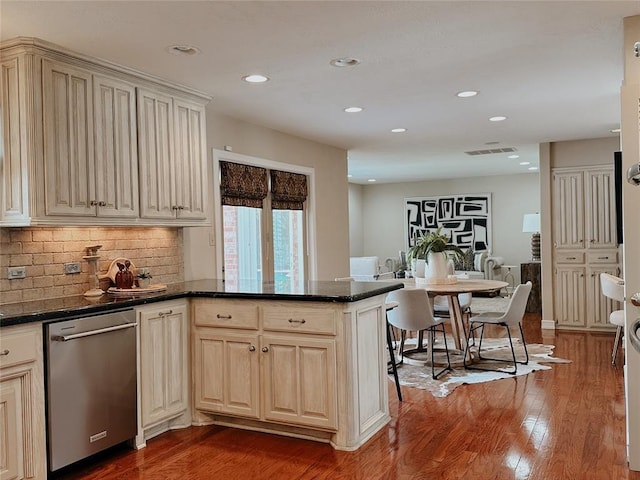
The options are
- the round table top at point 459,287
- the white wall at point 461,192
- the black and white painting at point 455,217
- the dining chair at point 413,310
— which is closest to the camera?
the dining chair at point 413,310

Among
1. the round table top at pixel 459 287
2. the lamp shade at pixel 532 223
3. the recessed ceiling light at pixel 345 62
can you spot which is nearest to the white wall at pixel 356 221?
the lamp shade at pixel 532 223

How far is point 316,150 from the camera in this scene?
270 inches

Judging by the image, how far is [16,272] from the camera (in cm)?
337

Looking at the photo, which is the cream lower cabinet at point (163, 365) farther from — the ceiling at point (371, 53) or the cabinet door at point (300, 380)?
the ceiling at point (371, 53)

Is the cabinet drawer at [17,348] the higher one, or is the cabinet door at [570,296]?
the cabinet drawer at [17,348]

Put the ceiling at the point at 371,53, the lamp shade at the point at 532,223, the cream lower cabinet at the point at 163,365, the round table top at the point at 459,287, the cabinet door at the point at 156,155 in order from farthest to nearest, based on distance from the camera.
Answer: the lamp shade at the point at 532,223, the round table top at the point at 459,287, the cabinet door at the point at 156,155, the cream lower cabinet at the point at 163,365, the ceiling at the point at 371,53

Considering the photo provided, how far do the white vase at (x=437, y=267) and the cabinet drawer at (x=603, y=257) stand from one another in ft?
8.59

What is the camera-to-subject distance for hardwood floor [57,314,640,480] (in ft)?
10.0

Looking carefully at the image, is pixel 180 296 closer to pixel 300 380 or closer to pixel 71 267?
pixel 71 267

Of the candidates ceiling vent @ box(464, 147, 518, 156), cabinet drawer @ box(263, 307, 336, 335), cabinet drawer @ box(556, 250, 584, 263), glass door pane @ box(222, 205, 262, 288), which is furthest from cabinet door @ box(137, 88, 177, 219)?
cabinet drawer @ box(556, 250, 584, 263)

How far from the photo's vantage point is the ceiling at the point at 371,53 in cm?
289

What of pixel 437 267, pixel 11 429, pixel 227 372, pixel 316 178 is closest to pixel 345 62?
pixel 227 372

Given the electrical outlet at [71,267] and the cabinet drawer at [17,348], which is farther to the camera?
the electrical outlet at [71,267]

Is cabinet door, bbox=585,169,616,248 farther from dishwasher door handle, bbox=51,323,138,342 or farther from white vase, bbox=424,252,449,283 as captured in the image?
dishwasher door handle, bbox=51,323,138,342
